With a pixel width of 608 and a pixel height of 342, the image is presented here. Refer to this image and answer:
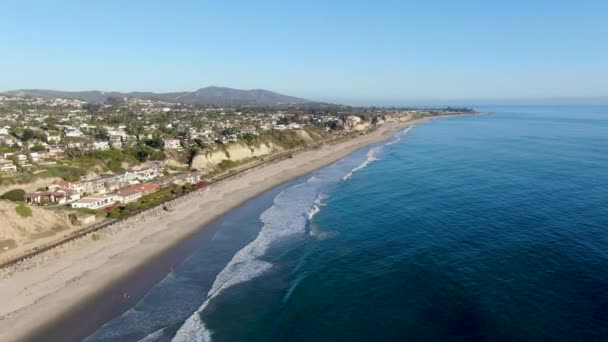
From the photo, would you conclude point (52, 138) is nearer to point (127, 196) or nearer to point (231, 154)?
point (231, 154)

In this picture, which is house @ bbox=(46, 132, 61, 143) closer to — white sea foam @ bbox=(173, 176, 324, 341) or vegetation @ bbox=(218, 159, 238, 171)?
vegetation @ bbox=(218, 159, 238, 171)

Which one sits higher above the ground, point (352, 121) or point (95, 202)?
point (352, 121)

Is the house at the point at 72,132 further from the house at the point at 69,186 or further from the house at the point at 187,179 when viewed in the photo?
the house at the point at 69,186

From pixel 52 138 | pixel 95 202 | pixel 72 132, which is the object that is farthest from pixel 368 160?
pixel 72 132

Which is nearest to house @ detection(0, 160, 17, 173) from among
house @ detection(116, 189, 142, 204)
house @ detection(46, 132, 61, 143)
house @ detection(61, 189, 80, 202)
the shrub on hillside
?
the shrub on hillside

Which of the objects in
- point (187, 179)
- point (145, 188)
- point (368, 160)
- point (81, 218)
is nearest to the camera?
point (81, 218)

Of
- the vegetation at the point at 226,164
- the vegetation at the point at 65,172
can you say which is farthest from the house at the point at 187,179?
the vegetation at the point at 65,172

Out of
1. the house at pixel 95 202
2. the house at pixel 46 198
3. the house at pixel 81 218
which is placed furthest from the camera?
the house at pixel 46 198
